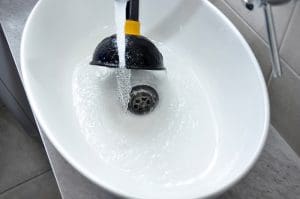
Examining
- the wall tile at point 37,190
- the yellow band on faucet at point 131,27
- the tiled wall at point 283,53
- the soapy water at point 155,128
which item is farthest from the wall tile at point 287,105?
the wall tile at point 37,190

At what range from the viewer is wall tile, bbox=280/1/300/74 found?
502mm

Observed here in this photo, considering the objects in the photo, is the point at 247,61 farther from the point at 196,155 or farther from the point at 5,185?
the point at 5,185

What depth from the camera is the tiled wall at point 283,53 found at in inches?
20.3

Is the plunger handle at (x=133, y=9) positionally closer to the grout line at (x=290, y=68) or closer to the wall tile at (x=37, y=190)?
the grout line at (x=290, y=68)

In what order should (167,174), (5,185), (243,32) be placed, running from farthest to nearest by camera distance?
(5,185)
(243,32)
(167,174)

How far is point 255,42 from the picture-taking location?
23.6 inches

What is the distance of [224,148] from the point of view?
546 mm

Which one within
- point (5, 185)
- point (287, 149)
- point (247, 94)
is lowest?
point (5, 185)

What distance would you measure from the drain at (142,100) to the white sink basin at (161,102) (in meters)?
0.01

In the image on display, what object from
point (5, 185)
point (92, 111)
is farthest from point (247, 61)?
point (5, 185)

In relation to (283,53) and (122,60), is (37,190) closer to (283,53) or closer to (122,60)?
(122,60)

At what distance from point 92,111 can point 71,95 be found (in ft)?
0.17

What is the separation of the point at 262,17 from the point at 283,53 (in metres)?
0.07

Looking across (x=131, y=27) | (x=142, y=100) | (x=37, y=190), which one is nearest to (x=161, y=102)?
(x=142, y=100)
